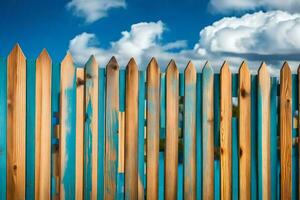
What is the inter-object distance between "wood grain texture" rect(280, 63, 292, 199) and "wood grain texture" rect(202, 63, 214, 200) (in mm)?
925

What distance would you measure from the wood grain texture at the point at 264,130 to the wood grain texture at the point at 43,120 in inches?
93.5

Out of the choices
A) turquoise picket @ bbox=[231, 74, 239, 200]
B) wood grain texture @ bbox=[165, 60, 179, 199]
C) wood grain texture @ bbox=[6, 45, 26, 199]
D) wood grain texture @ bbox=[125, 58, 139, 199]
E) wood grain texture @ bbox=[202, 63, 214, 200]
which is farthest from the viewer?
turquoise picket @ bbox=[231, 74, 239, 200]

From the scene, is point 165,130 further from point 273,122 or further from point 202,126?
point 273,122

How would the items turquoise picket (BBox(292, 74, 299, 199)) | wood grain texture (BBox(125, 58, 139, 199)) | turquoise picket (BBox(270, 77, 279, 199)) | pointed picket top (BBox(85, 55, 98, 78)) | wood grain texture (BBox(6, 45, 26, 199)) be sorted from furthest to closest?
1. turquoise picket (BBox(292, 74, 299, 199))
2. turquoise picket (BBox(270, 77, 279, 199))
3. wood grain texture (BBox(125, 58, 139, 199))
4. pointed picket top (BBox(85, 55, 98, 78))
5. wood grain texture (BBox(6, 45, 26, 199))

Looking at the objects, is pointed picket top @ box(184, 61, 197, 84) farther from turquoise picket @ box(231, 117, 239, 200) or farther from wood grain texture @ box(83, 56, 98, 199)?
wood grain texture @ box(83, 56, 98, 199)

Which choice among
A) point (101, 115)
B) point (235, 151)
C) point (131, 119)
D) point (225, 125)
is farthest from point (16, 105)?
point (235, 151)

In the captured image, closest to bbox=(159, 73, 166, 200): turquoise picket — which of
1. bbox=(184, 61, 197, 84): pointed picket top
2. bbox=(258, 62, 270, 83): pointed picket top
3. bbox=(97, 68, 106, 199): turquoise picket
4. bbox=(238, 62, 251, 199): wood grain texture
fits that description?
bbox=(184, 61, 197, 84): pointed picket top

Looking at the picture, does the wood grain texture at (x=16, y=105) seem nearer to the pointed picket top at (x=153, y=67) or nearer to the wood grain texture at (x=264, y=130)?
the pointed picket top at (x=153, y=67)

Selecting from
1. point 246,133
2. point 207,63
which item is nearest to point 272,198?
point 246,133

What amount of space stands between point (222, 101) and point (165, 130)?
0.72m

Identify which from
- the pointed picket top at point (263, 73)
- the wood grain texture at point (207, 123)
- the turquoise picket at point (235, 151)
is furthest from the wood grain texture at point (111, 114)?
the pointed picket top at point (263, 73)

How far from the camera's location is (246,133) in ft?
18.6

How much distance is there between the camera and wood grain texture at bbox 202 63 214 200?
5460 mm

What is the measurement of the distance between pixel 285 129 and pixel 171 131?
4.77 ft
